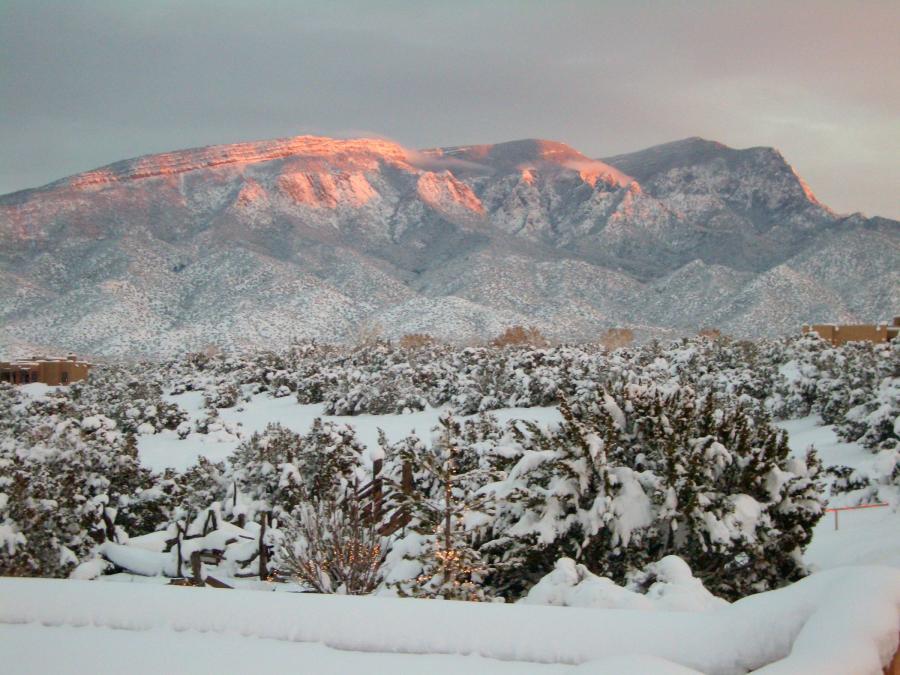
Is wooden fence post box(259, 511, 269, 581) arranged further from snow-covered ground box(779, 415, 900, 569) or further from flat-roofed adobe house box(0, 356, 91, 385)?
flat-roofed adobe house box(0, 356, 91, 385)

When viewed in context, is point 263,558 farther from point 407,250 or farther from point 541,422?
point 407,250

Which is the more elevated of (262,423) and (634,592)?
(634,592)

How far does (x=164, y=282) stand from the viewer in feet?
206

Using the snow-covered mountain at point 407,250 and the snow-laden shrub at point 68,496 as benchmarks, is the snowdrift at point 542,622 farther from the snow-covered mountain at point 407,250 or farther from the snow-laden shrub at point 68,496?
the snow-covered mountain at point 407,250

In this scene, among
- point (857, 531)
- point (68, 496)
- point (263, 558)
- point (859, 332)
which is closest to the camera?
point (263, 558)

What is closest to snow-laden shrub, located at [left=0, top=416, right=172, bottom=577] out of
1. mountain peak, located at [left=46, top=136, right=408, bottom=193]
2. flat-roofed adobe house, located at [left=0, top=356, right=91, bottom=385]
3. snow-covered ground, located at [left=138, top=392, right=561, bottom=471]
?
snow-covered ground, located at [left=138, top=392, right=561, bottom=471]

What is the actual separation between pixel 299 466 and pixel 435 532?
7680 millimetres

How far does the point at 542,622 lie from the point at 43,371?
44.7 m

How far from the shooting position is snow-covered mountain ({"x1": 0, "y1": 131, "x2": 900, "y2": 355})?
188 feet

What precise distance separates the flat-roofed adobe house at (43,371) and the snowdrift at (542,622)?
41506 mm

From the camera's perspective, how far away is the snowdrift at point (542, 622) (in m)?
2.56

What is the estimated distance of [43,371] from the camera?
140 ft

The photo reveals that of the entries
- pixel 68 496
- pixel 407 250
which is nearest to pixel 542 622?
pixel 68 496

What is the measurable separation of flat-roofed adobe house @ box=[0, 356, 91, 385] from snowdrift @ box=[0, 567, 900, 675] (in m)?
41.5
